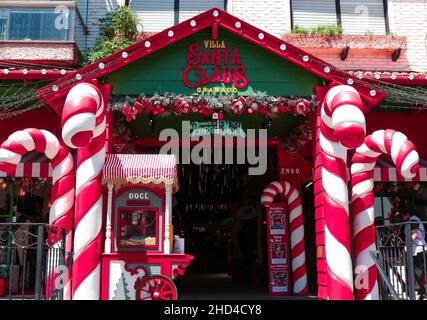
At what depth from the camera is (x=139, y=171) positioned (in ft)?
30.4

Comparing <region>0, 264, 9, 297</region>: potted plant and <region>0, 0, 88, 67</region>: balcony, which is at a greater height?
<region>0, 0, 88, 67</region>: balcony

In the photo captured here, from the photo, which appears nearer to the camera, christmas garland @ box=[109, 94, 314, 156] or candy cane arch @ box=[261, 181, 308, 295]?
christmas garland @ box=[109, 94, 314, 156]

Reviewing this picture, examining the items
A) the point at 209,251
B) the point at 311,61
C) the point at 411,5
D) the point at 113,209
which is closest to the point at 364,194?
the point at 311,61

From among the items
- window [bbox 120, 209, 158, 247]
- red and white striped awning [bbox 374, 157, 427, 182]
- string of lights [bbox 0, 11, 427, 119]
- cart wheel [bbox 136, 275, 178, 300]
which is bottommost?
cart wheel [bbox 136, 275, 178, 300]

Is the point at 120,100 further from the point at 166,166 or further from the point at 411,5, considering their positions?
the point at 411,5

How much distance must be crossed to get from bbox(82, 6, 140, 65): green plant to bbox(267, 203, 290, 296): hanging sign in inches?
223

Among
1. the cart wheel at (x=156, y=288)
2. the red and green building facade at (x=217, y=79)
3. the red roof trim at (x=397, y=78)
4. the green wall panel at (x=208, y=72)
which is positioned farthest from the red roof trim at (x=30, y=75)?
the red roof trim at (x=397, y=78)

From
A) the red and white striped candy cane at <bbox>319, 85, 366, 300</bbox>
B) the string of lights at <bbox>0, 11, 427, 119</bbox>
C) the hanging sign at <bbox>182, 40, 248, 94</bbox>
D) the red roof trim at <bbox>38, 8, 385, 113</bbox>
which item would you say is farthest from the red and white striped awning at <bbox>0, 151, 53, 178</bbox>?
the red and white striped candy cane at <bbox>319, 85, 366, 300</bbox>

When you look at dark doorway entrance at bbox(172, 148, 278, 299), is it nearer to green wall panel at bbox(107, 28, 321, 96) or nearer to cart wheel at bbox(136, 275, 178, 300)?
cart wheel at bbox(136, 275, 178, 300)

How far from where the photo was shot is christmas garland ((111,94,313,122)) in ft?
32.3

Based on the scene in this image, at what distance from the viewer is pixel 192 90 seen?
1015cm

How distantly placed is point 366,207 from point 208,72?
404 centimetres

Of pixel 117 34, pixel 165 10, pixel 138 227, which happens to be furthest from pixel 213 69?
pixel 165 10

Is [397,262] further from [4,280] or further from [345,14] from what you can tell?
[345,14]
